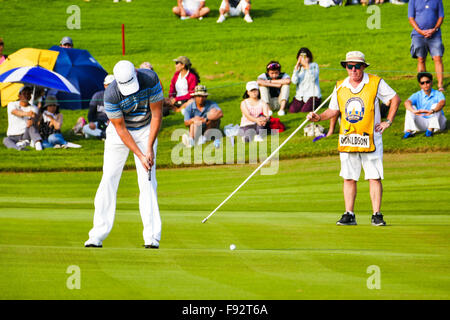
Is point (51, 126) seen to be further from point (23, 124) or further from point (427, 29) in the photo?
point (427, 29)

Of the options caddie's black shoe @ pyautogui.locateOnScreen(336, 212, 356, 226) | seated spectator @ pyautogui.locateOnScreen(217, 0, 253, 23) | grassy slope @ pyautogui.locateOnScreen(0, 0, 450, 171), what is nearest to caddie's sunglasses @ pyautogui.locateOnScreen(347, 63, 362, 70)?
caddie's black shoe @ pyautogui.locateOnScreen(336, 212, 356, 226)

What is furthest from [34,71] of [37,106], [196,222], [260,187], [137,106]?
[137,106]

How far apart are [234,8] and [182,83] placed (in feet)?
37.2

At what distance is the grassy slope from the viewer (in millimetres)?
19000

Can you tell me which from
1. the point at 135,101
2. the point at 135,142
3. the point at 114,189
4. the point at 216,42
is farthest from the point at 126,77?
the point at 216,42

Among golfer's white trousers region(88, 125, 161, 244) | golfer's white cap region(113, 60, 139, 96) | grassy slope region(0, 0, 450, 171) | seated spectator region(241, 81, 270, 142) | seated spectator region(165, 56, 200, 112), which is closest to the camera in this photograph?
golfer's white cap region(113, 60, 139, 96)

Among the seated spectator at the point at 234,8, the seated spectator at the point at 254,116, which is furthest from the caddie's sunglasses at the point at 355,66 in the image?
the seated spectator at the point at 234,8

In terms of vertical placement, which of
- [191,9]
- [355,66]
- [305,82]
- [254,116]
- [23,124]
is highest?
[191,9]

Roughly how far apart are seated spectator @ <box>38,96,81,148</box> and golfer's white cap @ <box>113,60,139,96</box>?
10668 millimetres

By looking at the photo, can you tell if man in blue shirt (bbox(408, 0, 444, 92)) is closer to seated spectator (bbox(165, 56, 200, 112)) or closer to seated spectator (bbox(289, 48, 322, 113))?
seated spectator (bbox(289, 48, 322, 113))

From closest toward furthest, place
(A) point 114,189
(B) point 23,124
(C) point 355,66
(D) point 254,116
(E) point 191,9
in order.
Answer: (A) point 114,189 < (C) point 355,66 < (D) point 254,116 < (B) point 23,124 < (E) point 191,9

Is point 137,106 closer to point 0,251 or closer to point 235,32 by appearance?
point 0,251

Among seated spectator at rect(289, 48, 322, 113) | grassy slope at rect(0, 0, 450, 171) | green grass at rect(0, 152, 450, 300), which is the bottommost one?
green grass at rect(0, 152, 450, 300)

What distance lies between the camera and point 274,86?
19.4 metres
